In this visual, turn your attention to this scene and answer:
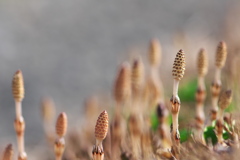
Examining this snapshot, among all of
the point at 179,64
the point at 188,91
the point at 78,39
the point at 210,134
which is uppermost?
the point at 78,39

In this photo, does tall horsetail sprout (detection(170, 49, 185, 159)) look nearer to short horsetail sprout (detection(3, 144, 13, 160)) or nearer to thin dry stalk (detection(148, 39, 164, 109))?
short horsetail sprout (detection(3, 144, 13, 160))

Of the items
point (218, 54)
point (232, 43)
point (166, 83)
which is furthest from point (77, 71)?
point (218, 54)

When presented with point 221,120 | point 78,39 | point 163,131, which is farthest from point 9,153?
point 78,39

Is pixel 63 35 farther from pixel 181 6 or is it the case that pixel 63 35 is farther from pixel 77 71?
pixel 181 6

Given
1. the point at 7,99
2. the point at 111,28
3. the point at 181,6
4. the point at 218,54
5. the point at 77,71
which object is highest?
the point at 181,6

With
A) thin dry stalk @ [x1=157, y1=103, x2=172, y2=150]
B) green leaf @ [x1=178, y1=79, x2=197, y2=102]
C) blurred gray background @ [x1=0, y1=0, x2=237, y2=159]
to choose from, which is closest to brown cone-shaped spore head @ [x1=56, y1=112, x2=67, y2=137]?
thin dry stalk @ [x1=157, y1=103, x2=172, y2=150]

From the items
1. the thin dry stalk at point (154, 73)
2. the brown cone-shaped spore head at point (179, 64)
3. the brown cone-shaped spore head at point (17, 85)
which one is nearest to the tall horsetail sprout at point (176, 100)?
the brown cone-shaped spore head at point (179, 64)

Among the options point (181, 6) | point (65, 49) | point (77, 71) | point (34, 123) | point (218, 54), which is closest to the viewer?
point (218, 54)

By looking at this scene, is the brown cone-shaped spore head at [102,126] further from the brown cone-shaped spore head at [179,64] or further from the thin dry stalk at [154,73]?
the thin dry stalk at [154,73]

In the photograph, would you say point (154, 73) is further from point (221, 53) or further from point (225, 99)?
point (225, 99)
